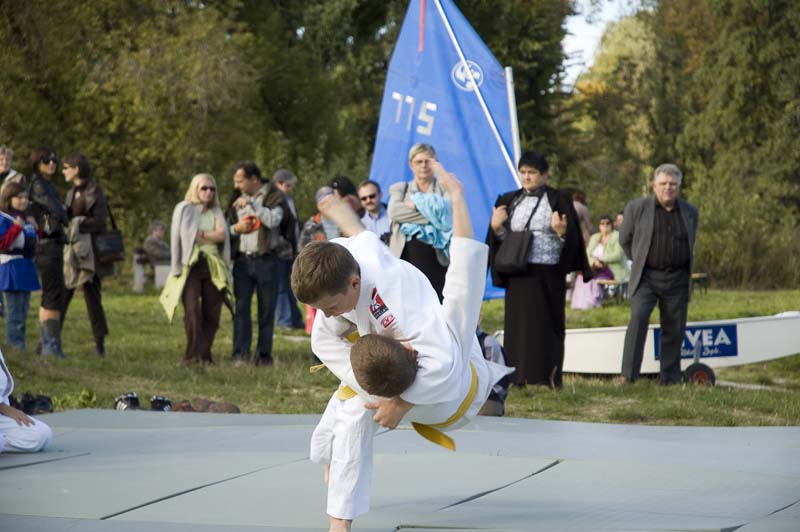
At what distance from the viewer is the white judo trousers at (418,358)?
466cm

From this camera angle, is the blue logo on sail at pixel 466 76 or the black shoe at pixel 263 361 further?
the blue logo on sail at pixel 466 76

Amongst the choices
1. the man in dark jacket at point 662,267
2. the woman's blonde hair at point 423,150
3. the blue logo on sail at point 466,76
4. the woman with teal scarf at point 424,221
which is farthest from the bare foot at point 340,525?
the blue logo on sail at point 466,76

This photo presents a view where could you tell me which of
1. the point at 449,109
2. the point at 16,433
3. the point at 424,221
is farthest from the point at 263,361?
the point at 16,433

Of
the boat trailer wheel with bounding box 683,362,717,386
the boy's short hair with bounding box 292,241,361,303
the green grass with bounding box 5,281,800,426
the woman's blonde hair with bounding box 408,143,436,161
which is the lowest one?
the green grass with bounding box 5,281,800,426

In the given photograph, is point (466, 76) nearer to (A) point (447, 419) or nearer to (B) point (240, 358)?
(B) point (240, 358)

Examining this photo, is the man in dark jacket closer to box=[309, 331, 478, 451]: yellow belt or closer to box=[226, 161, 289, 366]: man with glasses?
box=[226, 161, 289, 366]: man with glasses

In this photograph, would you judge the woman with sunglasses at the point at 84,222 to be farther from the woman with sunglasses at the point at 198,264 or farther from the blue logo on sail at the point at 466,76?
the blue logo on sail at the point at 466,76

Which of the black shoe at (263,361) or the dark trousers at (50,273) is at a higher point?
the dark trousers at (50,273)

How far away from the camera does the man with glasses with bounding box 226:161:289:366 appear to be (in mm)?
12086

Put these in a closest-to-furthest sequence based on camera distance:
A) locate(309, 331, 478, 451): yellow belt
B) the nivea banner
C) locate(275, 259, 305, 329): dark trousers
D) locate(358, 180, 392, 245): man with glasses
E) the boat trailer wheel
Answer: locate(309, 331, 478, 451): yellow belt, the boat trailer wheel, the nivea banner, locate(358, 180, 392, 245): man with glasses, locate(275, 259, 305, 329): dark trousers

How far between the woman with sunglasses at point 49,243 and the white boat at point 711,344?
15.2ft

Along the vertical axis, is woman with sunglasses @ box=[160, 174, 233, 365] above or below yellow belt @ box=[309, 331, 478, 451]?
above

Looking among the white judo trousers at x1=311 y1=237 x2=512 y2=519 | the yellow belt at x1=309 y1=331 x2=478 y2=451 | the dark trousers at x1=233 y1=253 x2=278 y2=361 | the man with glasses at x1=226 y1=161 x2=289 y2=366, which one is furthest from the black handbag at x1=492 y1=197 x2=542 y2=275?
the white judo trousers at x1=311 y1=237 x2=512 y2=519

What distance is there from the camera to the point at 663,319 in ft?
35.1
